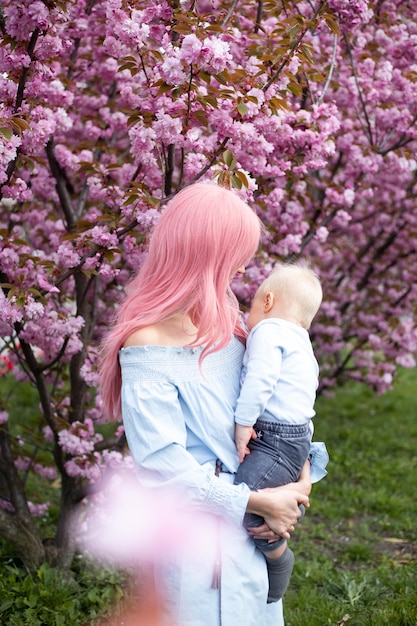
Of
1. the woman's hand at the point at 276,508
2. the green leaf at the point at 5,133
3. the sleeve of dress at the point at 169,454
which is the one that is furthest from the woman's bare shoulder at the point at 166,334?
the green leaf at the point at 5,133

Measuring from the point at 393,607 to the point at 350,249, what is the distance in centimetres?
351

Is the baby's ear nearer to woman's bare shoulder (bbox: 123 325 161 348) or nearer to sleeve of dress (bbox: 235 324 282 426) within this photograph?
sleeve of dress (bbox: 235 324 282 426)

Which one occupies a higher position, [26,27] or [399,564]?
[26,27]

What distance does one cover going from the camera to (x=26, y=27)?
93.4 inches

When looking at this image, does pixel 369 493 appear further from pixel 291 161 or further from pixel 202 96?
pixel 202 96

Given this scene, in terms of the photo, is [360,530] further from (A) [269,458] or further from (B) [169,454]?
(B) [169,454]

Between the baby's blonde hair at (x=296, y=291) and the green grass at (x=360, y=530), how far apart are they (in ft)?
5.28

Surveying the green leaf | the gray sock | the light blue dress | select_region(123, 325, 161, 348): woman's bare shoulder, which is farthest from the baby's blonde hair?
the green leaf

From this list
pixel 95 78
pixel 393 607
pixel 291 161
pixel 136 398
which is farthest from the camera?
pixel 95 78

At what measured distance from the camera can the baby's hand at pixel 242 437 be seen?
1815mm

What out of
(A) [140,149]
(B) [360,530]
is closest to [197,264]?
(A) [140,149]

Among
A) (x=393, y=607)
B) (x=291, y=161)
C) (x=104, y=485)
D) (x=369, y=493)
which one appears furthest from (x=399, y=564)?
(x=291, y=161)

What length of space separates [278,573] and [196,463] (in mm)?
460

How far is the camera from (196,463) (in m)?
1.76
